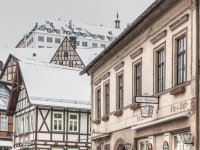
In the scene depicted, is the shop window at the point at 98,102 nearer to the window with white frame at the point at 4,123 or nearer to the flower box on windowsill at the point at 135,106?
the flower box on windowsill at the point at 135,106

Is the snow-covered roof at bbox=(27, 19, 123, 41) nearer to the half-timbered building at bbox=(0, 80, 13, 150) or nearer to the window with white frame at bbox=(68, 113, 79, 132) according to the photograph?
the half-timbered building at bbox=(0, 80, 13, 150)

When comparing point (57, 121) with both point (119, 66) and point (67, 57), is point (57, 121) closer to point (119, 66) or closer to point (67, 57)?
point (119, 66)

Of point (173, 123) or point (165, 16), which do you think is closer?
point (173, 123)

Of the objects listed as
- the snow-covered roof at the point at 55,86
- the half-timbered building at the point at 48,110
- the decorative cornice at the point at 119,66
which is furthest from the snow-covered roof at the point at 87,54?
the decorative cornice at the point at 119,66

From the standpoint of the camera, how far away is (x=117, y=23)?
436 feet

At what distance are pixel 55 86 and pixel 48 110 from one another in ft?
10.2

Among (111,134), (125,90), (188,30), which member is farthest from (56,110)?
(188,30)

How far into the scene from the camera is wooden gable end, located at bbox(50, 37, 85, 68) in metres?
62.8

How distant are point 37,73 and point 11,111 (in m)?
3.95

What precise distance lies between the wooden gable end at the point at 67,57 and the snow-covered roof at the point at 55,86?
22.5m

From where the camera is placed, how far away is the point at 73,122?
117 feet

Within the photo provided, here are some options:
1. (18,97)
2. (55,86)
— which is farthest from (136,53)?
(18,97)

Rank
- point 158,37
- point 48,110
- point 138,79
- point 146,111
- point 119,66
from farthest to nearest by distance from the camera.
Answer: point 48,110
point 119,66
point 138,79
point 158,37
point 146,111

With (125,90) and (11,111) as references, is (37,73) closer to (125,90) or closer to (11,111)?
(11,111)
